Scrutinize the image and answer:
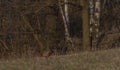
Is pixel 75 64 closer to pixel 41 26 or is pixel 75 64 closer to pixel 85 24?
pixel 85 24

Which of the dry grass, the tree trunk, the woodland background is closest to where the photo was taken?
the dry grass

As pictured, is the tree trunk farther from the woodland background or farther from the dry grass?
the dry grass

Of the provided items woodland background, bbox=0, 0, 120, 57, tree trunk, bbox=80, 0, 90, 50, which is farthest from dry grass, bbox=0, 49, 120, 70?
tree trunk, bbox=80, 0, 90, 50

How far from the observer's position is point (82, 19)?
14.1 meters

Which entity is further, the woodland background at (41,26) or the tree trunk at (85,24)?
the tree trunk at (85,24)

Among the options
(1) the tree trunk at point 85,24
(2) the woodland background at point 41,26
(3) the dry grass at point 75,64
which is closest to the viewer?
(3) the dry grass at point 75,64

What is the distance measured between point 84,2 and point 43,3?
54.3 inches

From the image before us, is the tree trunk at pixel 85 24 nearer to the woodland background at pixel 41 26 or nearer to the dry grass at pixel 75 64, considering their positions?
the woodland background at pixel 41 26

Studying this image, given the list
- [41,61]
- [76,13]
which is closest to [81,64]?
[41,61]

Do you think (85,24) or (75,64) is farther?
(85,24)

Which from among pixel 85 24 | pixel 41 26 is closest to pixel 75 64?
pixel 85 24

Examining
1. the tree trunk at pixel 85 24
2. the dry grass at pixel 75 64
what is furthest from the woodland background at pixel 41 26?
the dry grass at pixel 75 64

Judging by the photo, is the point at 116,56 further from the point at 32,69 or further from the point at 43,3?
the point at 43,3

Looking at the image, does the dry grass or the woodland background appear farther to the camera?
the woodland background
